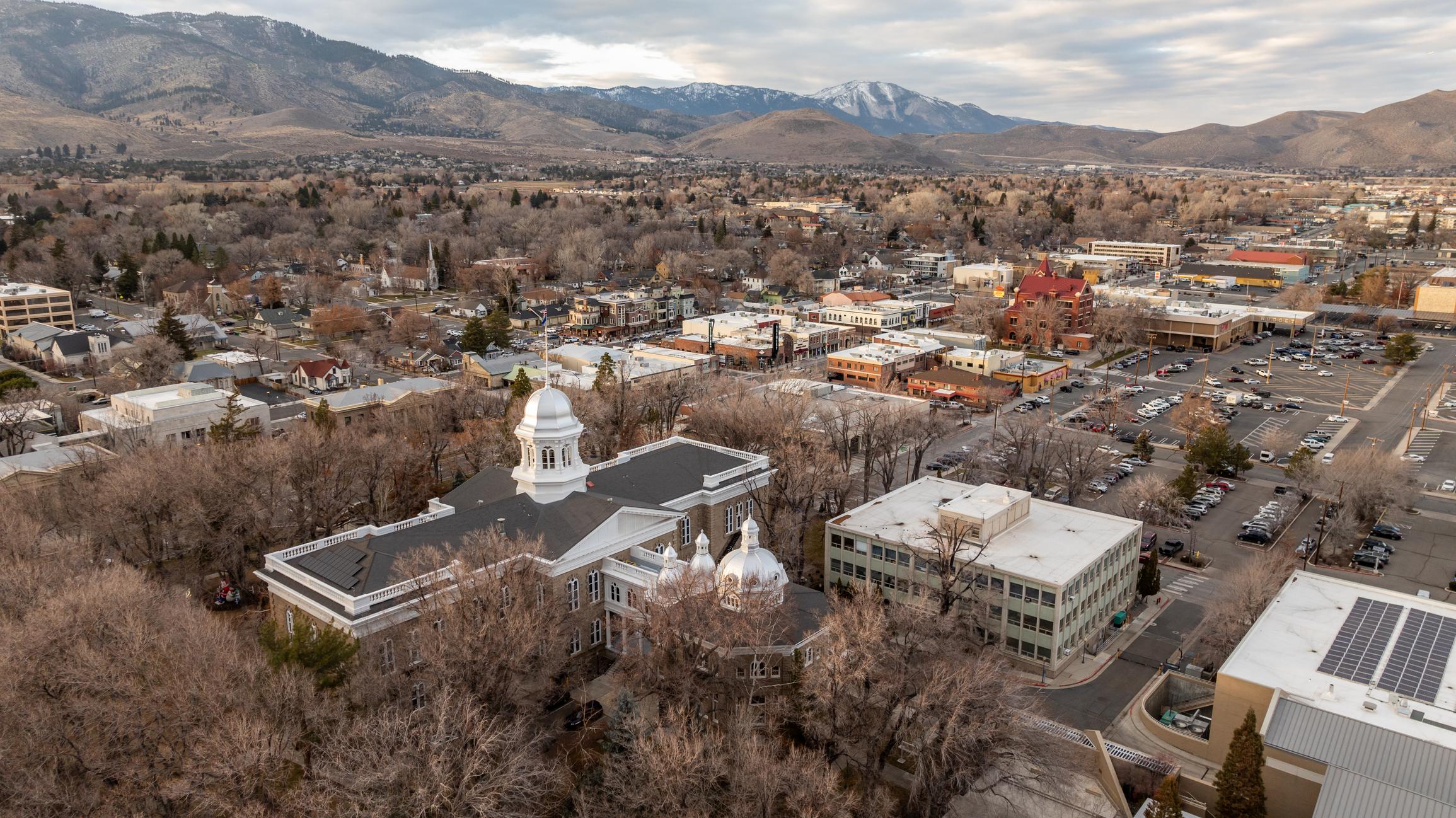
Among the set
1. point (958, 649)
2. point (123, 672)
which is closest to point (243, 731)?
point (123, 672)

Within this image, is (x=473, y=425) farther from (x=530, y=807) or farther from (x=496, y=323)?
(x=496, y=323)

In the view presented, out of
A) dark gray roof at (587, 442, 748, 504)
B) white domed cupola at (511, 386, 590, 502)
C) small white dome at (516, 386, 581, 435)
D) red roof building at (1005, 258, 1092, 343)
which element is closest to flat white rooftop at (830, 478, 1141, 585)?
dark gray roof at (587, 442, 748, 504)

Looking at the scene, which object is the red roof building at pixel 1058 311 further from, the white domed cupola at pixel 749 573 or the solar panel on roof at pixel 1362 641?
the white domed cupola at pixel 749 573

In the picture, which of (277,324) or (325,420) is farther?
(277,324)

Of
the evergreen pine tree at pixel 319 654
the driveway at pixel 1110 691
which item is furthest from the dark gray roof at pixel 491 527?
the driveway at pixel 1110 691

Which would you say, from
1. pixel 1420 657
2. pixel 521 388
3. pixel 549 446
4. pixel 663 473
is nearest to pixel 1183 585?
pixel 1420 657

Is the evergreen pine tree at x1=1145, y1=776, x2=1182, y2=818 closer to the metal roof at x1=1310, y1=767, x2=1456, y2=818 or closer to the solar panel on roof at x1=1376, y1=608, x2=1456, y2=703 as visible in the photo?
the metal roof at x1=1310, y1=767, x2=1456, y2=818

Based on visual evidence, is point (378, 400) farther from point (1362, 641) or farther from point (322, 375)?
point (1362, 641)
